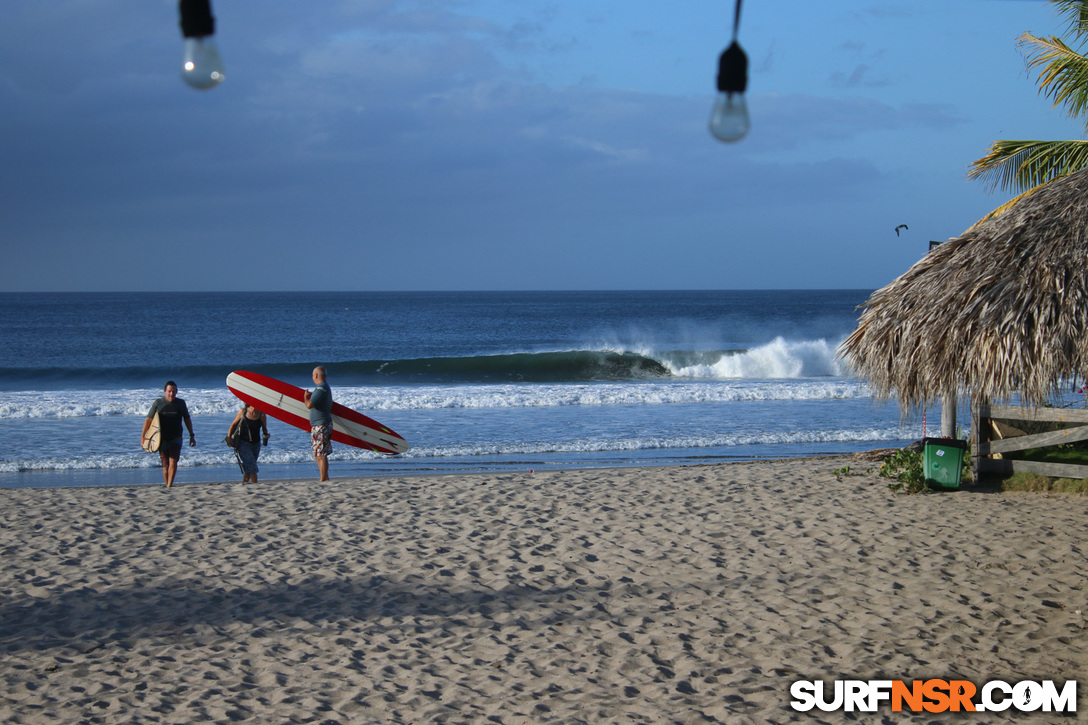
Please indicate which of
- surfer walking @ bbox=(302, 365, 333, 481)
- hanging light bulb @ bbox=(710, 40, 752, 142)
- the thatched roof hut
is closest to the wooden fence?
the thatched roof hut

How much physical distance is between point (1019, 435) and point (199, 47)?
29.4 ft

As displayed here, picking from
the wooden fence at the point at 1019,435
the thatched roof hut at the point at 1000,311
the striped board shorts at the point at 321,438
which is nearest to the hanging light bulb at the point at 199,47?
the thatched roof hut at the point at 1000,311

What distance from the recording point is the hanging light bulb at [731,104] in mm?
2615

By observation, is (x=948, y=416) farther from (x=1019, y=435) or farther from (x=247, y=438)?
(x=247, y=438)

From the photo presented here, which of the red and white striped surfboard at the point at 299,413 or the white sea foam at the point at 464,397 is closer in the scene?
the red and white striped surfboard at the point at 299,413

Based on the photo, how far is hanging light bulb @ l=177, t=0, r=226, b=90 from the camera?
245 centimetres

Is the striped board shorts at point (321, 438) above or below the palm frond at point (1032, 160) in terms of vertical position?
below

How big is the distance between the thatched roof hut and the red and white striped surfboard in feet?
24.3

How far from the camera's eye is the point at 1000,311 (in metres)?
6.97

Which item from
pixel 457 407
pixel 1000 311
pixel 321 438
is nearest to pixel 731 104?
pixel 1000 311

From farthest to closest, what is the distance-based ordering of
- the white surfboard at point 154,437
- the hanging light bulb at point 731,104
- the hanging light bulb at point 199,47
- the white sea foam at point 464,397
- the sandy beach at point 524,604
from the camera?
1. the white sea foam at point 464,397
2. the white surfboard at point 154,437
3. the sandy beach at point 524,604
4. the hanging light bulb at point 731,104
5. the hanging light bulb at point 199,47

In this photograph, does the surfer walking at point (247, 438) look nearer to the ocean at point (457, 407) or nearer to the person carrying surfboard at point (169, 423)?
the person carrying surfboard at point (169, 423)

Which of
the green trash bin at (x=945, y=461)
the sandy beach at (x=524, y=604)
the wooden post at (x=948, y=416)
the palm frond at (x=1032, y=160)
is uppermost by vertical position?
the palm frond at (x=1032, y=160)

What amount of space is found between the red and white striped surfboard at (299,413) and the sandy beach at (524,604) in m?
3.68
